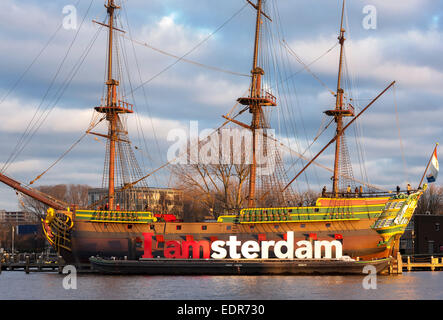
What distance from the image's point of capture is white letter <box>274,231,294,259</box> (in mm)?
58438

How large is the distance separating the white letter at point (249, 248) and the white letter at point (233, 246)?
2.04 ft

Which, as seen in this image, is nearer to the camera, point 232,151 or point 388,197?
point 388,197

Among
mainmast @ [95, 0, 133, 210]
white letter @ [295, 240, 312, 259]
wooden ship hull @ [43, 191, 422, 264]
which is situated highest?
mainmast @ [95, 0, 133, 210]

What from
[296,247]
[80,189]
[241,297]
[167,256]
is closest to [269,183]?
[296,247]

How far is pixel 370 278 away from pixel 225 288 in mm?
12972

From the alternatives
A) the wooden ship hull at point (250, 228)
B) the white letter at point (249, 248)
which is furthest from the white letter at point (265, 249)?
the wooden ship hull at point (250, 228)

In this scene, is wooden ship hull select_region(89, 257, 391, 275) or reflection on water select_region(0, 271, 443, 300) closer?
reflection on water select_region(0, 271, 443, 300)

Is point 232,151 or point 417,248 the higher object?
point 232,151

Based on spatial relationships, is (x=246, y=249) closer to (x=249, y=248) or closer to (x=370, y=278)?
(x=249, y=248)

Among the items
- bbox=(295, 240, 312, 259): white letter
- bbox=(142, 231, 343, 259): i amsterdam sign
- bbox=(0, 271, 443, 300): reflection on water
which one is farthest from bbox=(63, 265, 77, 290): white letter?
→ bbox=(295, 240, 312, 259): white letter

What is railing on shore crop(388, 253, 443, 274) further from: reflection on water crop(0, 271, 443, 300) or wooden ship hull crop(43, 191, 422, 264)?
reflection on water crop(0, 271, 443, 300)
